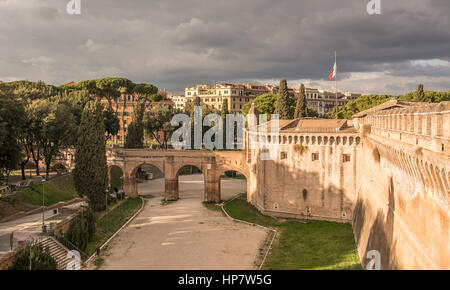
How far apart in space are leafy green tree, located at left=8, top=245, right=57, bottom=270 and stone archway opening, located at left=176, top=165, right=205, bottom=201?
90.2ft

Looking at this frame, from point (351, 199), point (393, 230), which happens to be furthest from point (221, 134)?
point (393, 230)

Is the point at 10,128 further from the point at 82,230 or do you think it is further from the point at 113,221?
the point at 113,221

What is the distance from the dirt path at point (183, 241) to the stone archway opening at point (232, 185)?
7.93 metres

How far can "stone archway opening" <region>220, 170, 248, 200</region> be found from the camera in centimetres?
5548

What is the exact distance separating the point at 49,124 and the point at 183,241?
24623 millimetres

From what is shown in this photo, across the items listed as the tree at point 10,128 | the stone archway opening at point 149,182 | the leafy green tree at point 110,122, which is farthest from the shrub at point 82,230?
the leafy green tree at point 110,122

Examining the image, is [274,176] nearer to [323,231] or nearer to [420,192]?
[323,231]

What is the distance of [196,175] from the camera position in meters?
74.0

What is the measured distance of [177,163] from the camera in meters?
50.9

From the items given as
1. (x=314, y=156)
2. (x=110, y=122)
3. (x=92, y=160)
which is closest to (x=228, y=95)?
(x=110, y=122)

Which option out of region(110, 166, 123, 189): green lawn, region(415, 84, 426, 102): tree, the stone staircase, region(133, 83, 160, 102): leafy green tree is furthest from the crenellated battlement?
region(133, 83, 160, 102): leafy green tree

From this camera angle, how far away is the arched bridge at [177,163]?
48562mm

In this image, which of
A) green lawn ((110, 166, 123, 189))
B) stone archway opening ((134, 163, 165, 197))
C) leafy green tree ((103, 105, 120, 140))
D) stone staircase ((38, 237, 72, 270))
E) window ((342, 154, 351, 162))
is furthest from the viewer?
leafy green tree ((103, 105, 120, 140))

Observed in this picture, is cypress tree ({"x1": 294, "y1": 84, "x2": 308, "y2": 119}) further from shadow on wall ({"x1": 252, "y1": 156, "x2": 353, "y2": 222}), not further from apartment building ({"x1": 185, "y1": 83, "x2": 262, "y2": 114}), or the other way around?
apartment building ({"x1": 185, "y1": 83, "x2": 262, "y2": 114})
